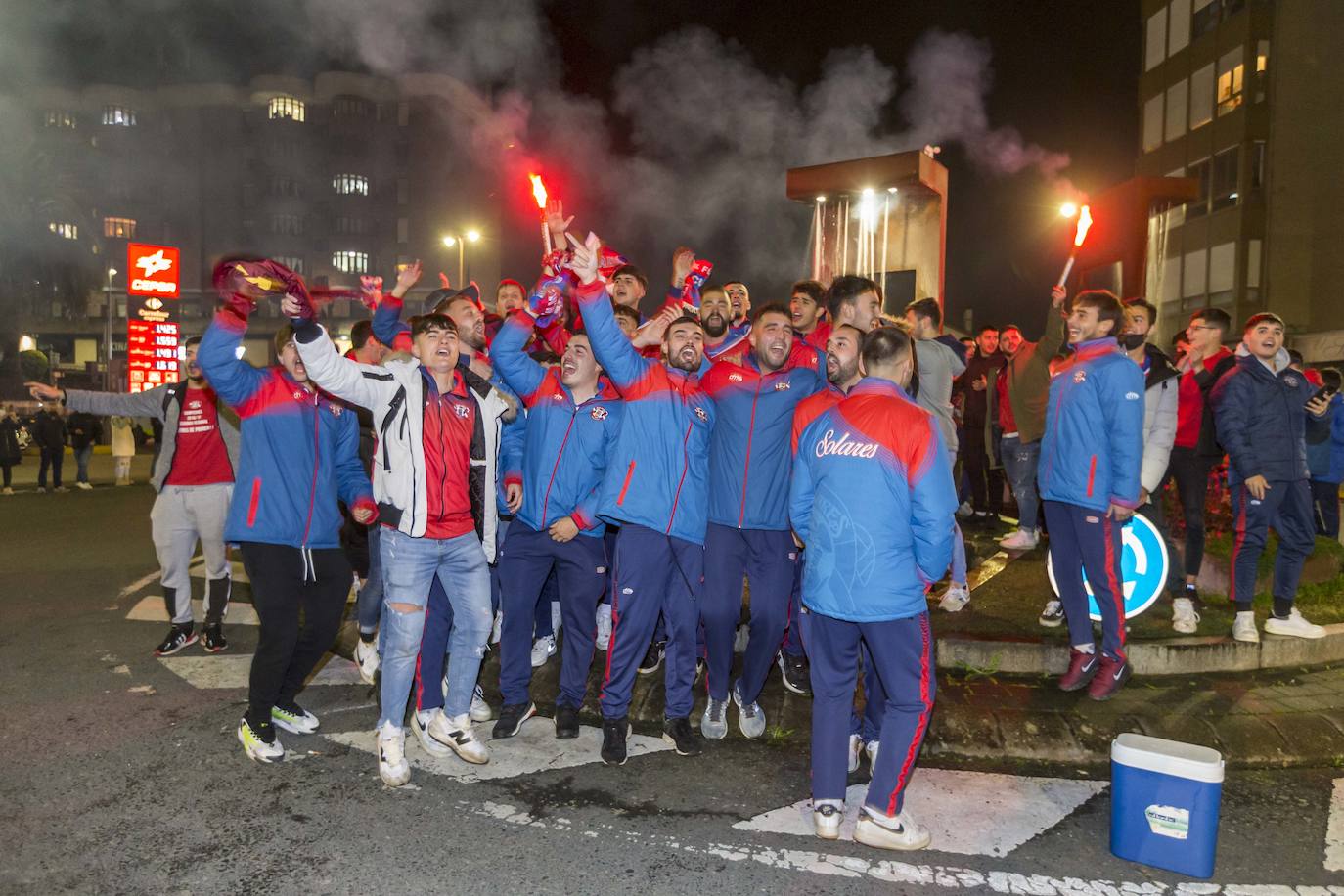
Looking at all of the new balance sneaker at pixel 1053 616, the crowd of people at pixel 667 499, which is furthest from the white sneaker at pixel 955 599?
the new balance sneaker at pixel 1053 616

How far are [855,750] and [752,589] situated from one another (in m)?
0.96

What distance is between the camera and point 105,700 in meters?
5.47

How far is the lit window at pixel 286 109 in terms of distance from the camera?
65438 millimetres

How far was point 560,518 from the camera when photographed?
496 cm

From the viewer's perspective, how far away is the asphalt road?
347 centimetres

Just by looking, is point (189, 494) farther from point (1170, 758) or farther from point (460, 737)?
point (1170, 758)

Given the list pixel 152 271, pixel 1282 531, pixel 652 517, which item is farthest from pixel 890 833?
pixel 152 271

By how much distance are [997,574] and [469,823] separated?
16.4 feet

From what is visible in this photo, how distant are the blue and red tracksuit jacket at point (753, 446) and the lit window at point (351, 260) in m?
66.1

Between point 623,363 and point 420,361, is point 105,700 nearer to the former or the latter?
point 420,361

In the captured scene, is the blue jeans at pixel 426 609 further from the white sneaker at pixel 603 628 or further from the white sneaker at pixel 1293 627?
the white sneaker at pixel 1293 627

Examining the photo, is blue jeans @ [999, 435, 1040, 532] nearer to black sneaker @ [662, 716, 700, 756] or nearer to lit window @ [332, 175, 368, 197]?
black sneaker @ [662, 716, 700, 756]

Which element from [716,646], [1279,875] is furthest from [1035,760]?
[716,646]

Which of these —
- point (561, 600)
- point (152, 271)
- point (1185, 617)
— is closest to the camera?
point (561, 600)
